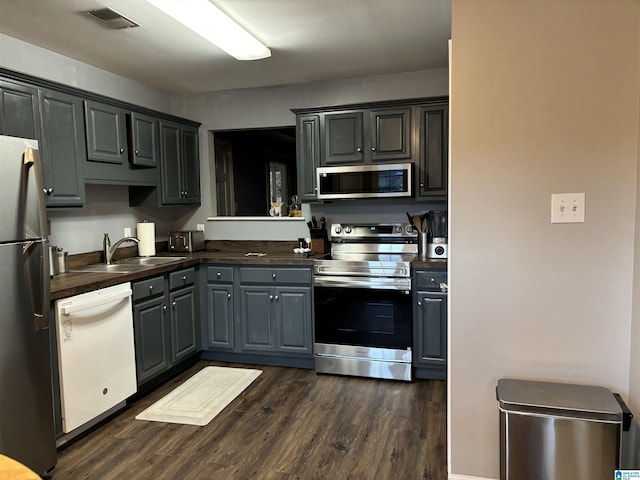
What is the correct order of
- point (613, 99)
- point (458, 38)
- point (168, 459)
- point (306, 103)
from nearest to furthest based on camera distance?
point (613, 99) → point (458, 38) → point (168, 459) → point (306, 103)

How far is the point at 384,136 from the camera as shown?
366 centimetres

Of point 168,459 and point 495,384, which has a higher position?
point 495,384

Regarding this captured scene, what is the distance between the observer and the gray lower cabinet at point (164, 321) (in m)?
3.13

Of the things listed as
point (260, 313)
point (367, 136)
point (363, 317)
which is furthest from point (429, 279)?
Result: point (260, 313)

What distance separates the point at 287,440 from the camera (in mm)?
2613

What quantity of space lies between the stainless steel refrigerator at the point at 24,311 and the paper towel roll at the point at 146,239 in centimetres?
175

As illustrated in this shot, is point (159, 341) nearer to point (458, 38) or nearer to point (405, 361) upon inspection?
point (405, 361)

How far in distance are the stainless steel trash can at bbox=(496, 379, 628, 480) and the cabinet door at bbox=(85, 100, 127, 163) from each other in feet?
9.77

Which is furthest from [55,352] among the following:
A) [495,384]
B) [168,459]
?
[495,384]

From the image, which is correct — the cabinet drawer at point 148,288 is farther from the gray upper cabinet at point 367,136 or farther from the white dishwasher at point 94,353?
the gray upper cabinet at point 367,136

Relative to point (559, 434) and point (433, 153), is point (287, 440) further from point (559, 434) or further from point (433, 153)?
point (433, 153)

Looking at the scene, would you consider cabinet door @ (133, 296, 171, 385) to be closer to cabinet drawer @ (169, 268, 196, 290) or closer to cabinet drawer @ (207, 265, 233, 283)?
cabinet drawer @ (169, 268, 196, 290)

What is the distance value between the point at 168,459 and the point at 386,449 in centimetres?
120

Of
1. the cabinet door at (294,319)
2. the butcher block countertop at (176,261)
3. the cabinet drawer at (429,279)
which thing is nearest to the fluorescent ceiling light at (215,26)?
the butcher block countertop at (176,261)
